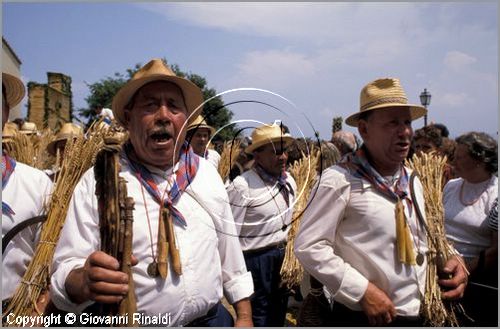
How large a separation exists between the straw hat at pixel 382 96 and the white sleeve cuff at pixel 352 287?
0.97 meters

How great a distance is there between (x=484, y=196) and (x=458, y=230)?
13.4 inches

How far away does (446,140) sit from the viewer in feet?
16.1

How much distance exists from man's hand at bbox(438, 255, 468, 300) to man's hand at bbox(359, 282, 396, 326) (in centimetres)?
41

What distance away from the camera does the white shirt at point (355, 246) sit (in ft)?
7.80

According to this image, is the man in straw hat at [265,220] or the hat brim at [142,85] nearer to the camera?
the hat brim at [142,85]

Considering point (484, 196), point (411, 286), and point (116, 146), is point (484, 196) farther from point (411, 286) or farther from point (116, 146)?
point (116, 146)

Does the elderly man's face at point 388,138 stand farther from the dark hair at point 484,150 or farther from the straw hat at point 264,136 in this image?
the straw hat at point 264,136

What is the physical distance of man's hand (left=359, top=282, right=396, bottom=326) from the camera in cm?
230

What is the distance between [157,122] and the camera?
6.77 ft

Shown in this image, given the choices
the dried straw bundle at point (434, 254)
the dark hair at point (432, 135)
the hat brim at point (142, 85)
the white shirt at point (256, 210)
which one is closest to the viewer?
the hat brim at point (142, 85)

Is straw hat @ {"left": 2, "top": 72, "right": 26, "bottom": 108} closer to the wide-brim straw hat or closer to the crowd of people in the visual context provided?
the crowd of people

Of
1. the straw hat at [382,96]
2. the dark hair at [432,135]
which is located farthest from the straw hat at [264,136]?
the dark hair at [432,135]

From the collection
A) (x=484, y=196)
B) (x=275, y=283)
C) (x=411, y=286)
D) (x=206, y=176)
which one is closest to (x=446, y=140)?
(x=484, y=196)

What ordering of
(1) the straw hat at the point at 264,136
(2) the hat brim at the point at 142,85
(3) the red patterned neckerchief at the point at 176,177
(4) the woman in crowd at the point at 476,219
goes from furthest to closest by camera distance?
1. (1) the straw hat at the point at 264,136
2. (4) the woman in crowd at the point at 476,219
3. (2) the hat brim at the point at 142,85
4. (3) the red patterned neckerchief at the point at 176,177
